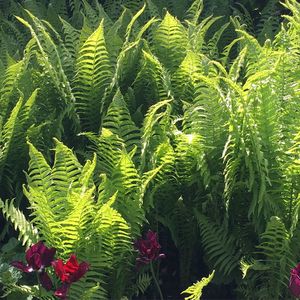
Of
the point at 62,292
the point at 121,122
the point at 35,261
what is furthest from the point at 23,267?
the point at 121,122

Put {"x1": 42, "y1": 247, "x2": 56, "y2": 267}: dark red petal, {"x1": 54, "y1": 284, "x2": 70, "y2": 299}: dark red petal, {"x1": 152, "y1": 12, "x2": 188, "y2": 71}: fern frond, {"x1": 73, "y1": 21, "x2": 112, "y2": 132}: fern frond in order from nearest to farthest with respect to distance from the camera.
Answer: {"x1": 54, "y1": 284, "x2": 70, "y2": 299}: dark red petal → {"x1": 42, "y1": 247, "x2": 56, "y2": 267}: dark red petal → {"x1": 73, "y1": 21, "x2": 112, "y2": 132}: fern frond → {"x1": 152, "y1": 12, "x2": 188, "y2": 71}: fern frond

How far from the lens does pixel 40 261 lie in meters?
2.46

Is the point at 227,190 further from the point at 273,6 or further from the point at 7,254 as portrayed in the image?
the point at 273,6

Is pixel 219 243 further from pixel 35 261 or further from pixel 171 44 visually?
pixel 171 44

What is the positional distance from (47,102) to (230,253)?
1162 mm

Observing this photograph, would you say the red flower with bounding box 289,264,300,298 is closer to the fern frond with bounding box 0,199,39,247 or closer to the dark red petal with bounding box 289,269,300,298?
the dark red petal with bounding box 289,269,300,298

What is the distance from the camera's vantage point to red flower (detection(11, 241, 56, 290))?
245 centimetres

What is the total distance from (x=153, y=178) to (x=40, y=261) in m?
0.68

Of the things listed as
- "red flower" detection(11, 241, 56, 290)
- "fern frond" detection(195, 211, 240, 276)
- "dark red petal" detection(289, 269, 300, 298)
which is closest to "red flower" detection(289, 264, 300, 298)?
"dark red petal" detection(289, 269, 300, 298)

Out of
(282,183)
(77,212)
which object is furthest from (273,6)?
(77,212)

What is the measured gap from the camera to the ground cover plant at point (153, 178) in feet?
8.71

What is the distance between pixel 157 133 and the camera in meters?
3.06

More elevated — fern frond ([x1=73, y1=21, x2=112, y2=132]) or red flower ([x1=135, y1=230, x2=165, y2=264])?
fern frond ([x1=73, y1=21, x2=112, y2=132])

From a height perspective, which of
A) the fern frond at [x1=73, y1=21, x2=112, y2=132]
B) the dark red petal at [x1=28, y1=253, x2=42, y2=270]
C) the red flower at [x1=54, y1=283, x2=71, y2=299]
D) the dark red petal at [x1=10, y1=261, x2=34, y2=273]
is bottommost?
the red flower at [x1=54, y1=283, x2=71, y2=299]
